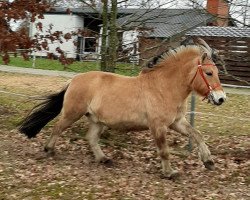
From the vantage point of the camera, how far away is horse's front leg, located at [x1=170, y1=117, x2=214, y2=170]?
6.84 m

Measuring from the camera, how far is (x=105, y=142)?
339 inches

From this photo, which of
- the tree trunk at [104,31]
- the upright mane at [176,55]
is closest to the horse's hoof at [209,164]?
the upright mane at [176,55]

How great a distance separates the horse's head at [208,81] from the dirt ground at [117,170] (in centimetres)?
119

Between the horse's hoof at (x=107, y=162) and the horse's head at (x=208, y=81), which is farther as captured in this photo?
the horse's hoof at (x=107, y=162)

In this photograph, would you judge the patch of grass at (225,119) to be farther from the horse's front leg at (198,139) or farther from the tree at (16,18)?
the tree at (16,18)

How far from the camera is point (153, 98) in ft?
22.6

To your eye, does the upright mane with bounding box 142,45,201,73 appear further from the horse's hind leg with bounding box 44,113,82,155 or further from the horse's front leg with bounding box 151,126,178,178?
the horse's hind leg with bounding box 44,113,82,155

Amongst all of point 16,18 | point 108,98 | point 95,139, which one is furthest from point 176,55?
point 16,18

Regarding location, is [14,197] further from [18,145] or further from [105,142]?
[105,142]

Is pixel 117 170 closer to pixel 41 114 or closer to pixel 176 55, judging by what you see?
pixel 41 114

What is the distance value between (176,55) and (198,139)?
1.28m

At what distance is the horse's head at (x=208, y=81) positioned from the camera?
651cm

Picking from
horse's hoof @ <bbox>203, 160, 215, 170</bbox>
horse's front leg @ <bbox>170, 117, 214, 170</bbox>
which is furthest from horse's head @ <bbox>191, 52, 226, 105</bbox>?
horse's hoof @ <bbox>203, 160, 215, 170</bbox>

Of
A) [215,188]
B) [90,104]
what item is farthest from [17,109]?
[215,188]
